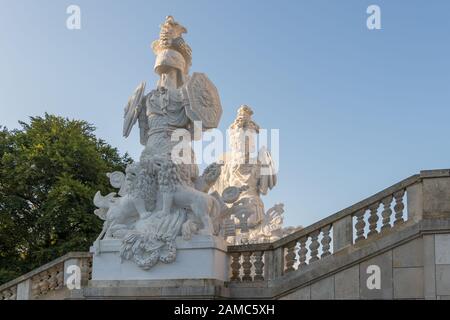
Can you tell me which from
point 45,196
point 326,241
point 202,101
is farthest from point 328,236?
point 45,196

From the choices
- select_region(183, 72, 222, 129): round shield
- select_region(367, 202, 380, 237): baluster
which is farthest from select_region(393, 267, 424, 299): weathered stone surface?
select_region(183, 72, 222, 129): round shield

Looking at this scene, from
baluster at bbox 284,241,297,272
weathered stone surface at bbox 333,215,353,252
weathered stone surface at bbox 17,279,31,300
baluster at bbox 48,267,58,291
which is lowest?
weathered stone surface at bbox 17,279,31,300

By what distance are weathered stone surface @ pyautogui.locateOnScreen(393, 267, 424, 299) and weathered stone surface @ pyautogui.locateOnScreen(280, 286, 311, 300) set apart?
1.36m

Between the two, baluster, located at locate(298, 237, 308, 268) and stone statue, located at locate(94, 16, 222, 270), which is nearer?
baluster, located at locate(298, 237, 308, 268)

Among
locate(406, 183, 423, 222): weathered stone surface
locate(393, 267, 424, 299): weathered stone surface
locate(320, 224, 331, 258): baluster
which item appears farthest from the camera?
locate(320, 224, 331, 258): baluster

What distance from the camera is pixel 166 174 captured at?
12500mm

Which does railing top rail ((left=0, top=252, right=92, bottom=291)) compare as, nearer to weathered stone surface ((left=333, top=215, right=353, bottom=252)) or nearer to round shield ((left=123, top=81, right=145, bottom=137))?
round shield ((left=123, top=81, right=145, bottom=137))

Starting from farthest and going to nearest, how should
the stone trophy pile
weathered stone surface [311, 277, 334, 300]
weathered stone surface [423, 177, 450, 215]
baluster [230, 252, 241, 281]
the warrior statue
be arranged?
the warrior statue
baluster [230, 252, 241, 281]
the stone trophy pile
weathered stone surface [311, 277, 334, 300]
weathered stone surface [423, 177, 450, 215]

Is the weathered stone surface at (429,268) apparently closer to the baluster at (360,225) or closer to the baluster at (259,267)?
the baluster at (360,225)

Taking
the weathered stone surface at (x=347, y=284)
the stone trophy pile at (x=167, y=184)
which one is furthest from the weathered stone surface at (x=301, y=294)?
the stone trophy pile at (x=167, y=184)

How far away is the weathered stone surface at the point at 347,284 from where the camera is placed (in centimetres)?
1088

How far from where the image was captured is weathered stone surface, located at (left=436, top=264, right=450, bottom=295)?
10.2 meters

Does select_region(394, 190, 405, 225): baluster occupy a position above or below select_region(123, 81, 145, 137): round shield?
below
